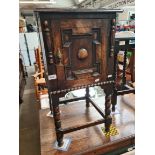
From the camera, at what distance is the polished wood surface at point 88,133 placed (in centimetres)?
156

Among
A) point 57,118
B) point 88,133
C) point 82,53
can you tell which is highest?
point 82,53

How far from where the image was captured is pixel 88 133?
173cm

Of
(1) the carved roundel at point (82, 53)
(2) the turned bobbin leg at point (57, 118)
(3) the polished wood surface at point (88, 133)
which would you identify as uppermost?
(1) the carved roundel at point (82, 53)

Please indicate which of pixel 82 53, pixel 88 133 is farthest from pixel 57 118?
pixel 82 53

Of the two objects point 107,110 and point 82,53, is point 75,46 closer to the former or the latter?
point 82,53

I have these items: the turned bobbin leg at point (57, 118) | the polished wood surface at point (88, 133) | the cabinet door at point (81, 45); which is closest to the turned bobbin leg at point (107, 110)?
the polished wood surface at point (88, 133)

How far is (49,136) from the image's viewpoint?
1.73 metres

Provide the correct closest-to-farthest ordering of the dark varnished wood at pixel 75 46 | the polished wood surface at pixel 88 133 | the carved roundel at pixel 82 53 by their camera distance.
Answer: the dark varnished wood at pixel 75 46 < the carved roundel at pixel 82 53 < the polished wood surface at pixel 88 133

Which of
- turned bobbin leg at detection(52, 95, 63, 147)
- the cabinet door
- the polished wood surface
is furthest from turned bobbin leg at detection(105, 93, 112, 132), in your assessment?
turned bobbin leg at detection(52, 95, 63, 147)

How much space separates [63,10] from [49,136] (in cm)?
124

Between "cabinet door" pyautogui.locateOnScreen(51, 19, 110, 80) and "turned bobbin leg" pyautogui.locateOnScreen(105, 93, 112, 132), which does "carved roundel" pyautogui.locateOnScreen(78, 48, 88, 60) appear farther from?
"turned bobbin leg" pyautogui.locateOnScreen(105, 93, 112, 132)

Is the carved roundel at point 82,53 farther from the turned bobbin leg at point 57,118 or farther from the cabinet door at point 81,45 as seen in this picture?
the turned bobbin leg at point 57,118
